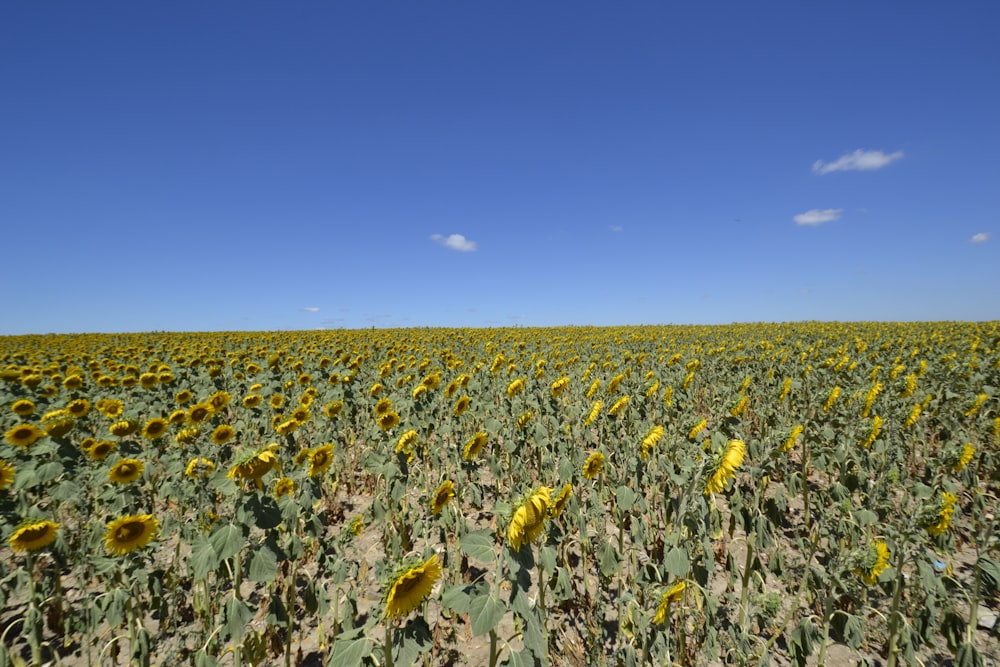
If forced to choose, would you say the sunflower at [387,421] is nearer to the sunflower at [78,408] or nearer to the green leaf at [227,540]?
the green leaf at [227,540]

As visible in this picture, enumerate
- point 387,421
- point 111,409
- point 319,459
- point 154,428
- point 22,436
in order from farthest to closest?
point 111,409, point 154,428, point 387,421, point 22,436, point 319,459

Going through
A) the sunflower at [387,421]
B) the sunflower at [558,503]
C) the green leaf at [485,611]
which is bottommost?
the green leaf at [485,611]

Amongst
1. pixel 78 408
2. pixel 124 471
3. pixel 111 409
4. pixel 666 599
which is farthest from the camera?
pixel 111 409

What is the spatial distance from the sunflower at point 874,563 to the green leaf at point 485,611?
96.2 inches

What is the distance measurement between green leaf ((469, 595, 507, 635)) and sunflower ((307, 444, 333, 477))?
289 cm

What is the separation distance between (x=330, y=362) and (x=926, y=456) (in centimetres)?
1251

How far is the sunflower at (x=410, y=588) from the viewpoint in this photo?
6.51 feet

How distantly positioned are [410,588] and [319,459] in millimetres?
2595

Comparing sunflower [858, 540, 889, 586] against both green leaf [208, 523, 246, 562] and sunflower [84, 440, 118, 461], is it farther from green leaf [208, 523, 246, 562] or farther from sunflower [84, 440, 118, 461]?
→ sunflower [84, 440, 118, 461]

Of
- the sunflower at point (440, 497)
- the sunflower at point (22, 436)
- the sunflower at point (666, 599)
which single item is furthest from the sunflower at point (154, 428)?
the sunflower at point (666, 599)

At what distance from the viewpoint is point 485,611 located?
1854mm

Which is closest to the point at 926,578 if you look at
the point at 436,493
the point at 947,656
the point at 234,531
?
the point at 947,656

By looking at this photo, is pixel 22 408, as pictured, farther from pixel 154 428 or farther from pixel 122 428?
pixel 154 428

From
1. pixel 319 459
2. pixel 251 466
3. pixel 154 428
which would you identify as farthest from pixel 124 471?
pixel 251 466
